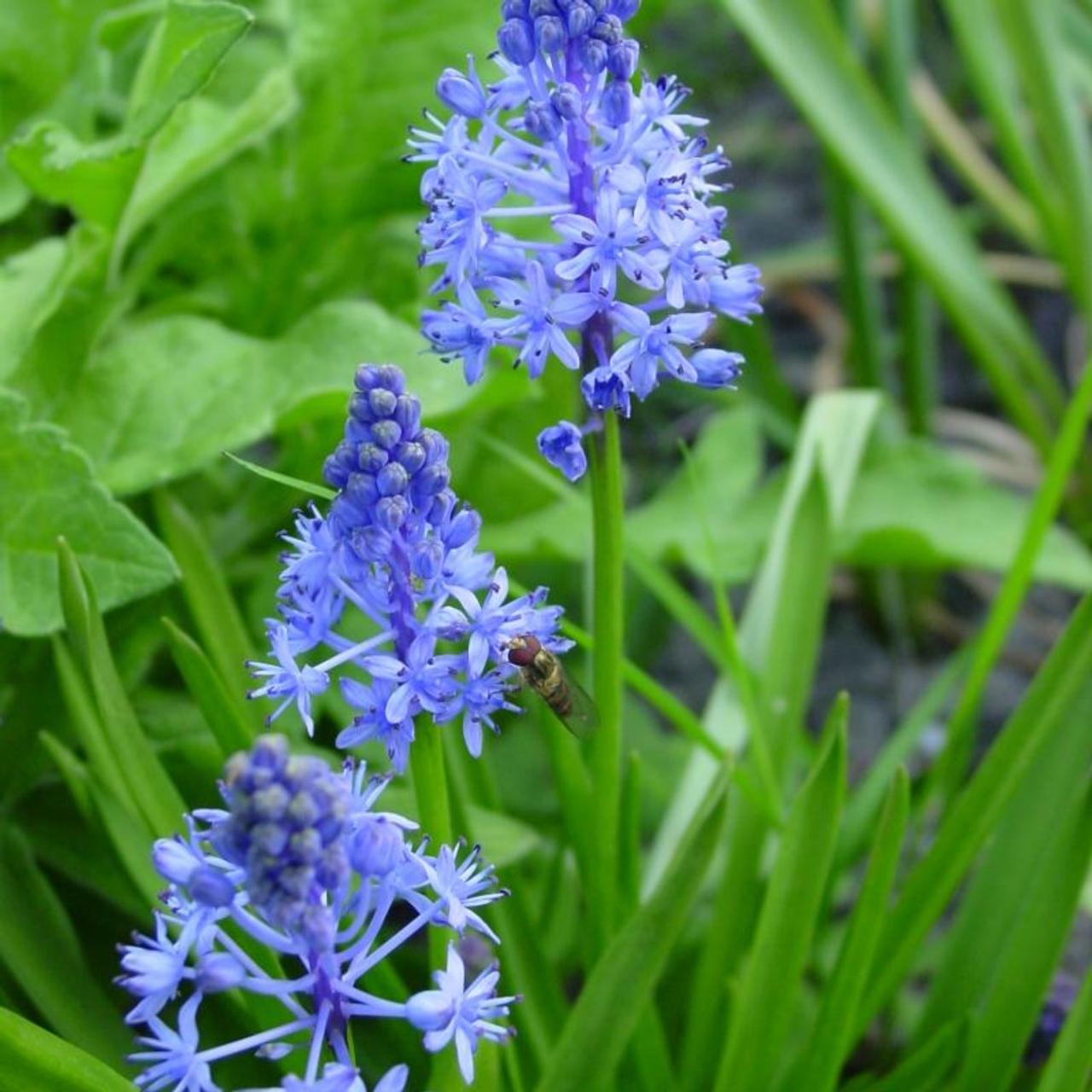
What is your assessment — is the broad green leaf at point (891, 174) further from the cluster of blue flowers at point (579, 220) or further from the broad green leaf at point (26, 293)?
the cluster of blue flowers at point (579, 220)

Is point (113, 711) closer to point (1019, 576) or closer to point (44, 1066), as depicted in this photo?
point (44, 1066)

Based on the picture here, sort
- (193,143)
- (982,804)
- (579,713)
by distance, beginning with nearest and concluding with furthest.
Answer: (579,713), (982,804), (193,143)

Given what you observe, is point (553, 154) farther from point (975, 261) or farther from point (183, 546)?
point (975, 261)

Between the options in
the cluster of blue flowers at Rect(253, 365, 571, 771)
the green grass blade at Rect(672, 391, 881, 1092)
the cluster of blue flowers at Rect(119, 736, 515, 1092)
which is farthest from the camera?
the green grass blade at Rect(672, 391, 881, 1092)

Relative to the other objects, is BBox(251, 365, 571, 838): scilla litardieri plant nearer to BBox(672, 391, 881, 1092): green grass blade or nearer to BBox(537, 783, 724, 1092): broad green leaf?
BBox(537, 783, 724, 1092): broad green leaf

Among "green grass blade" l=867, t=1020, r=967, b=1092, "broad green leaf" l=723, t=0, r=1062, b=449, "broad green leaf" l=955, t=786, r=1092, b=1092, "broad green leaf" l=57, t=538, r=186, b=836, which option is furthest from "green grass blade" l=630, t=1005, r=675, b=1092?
"broad green leaf" l=723, t=0, r=1062, b=449

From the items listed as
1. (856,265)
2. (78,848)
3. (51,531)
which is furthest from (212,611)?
(856,265)

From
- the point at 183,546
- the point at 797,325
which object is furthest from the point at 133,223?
the point at 797,325
